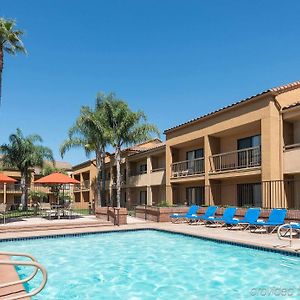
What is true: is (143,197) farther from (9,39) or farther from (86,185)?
(9,39)

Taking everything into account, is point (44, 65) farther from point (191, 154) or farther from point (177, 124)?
point (191, 154)

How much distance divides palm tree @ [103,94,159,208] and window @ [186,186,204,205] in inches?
231

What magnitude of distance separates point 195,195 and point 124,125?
327 inches

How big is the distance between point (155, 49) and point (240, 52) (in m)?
5.56

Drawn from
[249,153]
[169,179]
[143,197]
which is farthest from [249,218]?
[143,197]

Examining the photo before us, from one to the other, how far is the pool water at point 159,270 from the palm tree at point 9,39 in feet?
38.9

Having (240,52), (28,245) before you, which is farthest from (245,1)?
(28,245)

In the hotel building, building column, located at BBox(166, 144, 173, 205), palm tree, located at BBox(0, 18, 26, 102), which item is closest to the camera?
the hotel building

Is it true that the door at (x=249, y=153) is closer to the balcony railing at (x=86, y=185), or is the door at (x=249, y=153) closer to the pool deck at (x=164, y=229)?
the pool deck at (x=164, y=229)

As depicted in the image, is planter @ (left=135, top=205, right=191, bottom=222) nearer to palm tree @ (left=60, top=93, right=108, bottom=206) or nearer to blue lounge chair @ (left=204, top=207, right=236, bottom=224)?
blue lounge chair @ (left=204, top=207, right=236, bottom=224)

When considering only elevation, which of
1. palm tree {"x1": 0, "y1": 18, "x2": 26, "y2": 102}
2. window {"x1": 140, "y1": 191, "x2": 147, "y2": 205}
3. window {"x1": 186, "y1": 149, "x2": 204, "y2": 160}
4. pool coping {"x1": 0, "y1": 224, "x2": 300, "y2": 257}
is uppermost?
palm tree {"x1": 0, "y1": 18, "x2": 26, "y2": 102}

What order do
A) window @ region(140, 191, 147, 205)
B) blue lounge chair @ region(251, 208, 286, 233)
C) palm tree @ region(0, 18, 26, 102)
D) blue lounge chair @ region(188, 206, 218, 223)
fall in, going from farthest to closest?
window @ region(140, 191, 147, 205), palm tree @ region(0, 18, 26, 102), blue lounge chair @ region(188, 206, 218, 223), blue lounge chair @ region(251, 208, 286, 233)

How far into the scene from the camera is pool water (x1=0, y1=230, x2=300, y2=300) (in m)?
8.45

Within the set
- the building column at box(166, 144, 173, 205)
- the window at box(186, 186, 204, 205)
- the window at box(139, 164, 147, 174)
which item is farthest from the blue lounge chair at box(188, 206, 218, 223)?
the window at box(139, 164, 147, 174)
